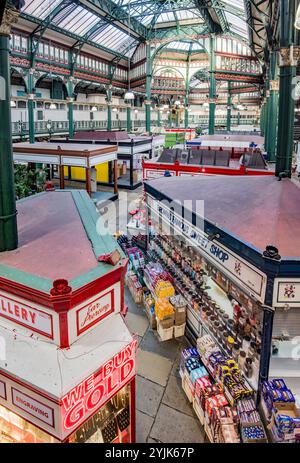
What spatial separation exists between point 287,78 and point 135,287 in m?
6.22

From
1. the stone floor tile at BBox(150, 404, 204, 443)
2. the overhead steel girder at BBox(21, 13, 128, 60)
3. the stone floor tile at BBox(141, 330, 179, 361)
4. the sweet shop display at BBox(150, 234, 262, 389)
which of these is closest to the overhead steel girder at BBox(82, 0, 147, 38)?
the overhead steel girder at BBox(21, 13, 128, 60)

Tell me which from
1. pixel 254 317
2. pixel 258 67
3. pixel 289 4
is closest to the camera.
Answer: pixel 254 317

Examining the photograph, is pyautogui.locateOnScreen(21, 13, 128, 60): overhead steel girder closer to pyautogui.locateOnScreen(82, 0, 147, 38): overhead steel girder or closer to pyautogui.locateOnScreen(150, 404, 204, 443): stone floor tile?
pyautogui.locateOnScreen(82, 0, 147, 38): overhead steel girder

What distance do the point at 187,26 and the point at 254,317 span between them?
31795 millimetres

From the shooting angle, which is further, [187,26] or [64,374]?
[187,26]

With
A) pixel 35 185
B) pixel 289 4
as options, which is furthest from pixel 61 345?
pixel 35 185

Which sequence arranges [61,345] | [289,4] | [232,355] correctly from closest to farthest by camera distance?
[61,345]
[232,355]
[289,4]

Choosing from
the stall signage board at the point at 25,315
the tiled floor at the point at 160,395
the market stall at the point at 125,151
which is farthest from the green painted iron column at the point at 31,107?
the stall signage board at the point at 25,315

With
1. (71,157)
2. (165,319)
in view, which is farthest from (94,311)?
(71,157)

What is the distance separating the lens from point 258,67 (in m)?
32.2

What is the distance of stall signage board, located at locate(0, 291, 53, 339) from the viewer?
11.7 feet
